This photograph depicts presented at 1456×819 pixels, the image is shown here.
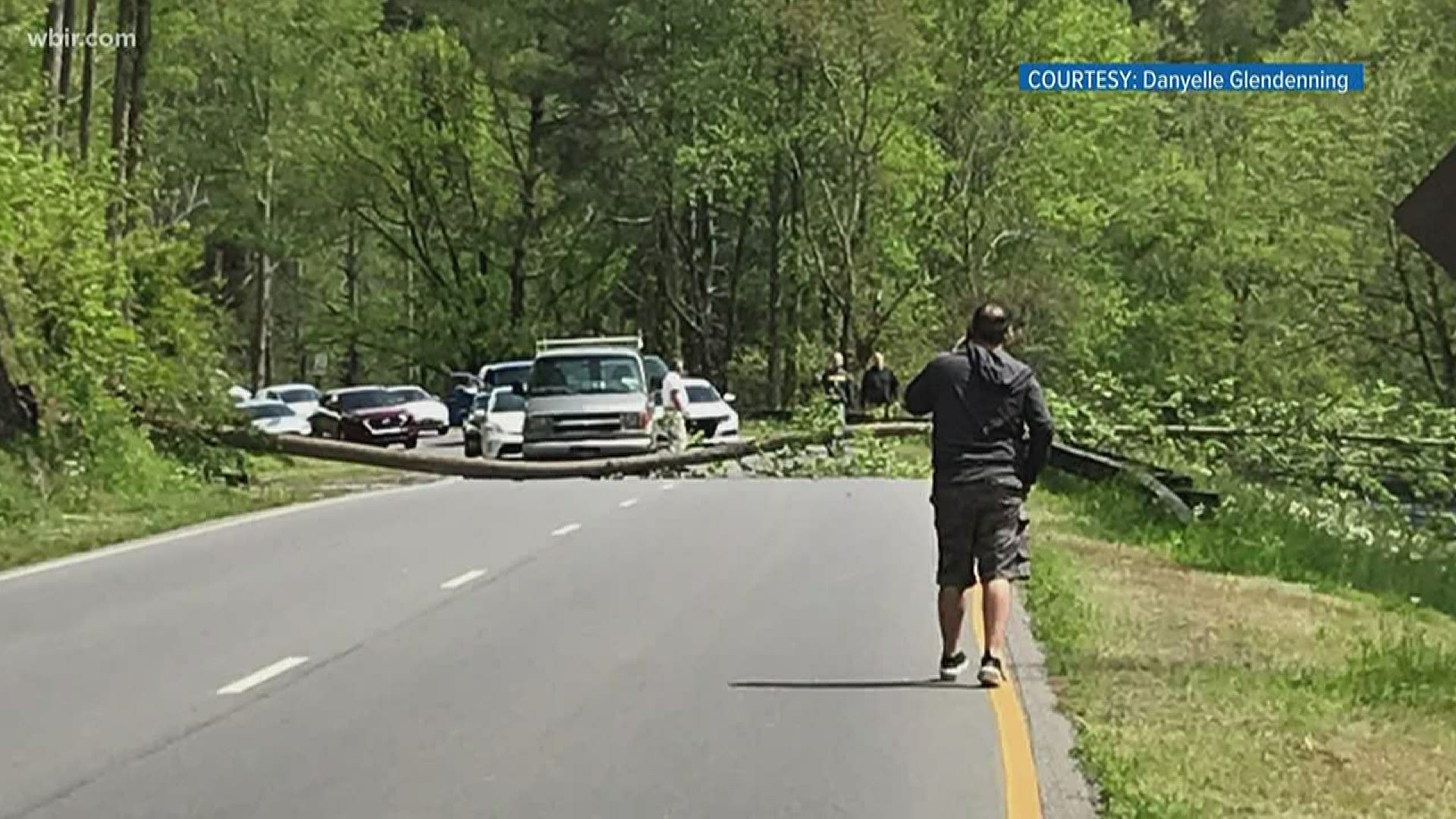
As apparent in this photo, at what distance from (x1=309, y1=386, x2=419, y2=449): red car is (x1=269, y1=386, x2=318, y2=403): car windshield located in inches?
238

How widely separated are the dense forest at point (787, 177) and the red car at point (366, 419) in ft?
18.1

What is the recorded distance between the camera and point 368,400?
60469 millimetres

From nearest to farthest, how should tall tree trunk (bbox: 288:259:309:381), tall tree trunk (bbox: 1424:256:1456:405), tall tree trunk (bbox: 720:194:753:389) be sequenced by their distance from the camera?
1. tall tree trunk (bbox: 1424:256:1456:405)
2. tall tree trunk (bbox: 720:194:753:389)
3. tall tree trunk (bbox: 288:259:309:381)

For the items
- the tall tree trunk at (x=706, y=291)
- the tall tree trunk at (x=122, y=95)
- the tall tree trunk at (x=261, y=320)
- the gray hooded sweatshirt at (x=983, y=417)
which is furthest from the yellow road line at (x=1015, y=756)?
the tall tree trunk at (x=261, y=320)

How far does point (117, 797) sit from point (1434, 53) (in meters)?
47.3

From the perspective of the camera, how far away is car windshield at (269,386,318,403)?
67.8 metres

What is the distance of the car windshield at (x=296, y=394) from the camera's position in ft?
222

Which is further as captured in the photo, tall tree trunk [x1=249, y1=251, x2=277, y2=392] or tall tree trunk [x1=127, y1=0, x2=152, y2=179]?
tall tree trunk [x1=249, y1=251, x2=277, y2=392]

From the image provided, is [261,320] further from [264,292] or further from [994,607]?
[994,607]

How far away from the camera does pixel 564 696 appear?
1255cm

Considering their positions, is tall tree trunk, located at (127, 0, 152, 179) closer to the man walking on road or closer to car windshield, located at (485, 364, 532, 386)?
car windshield, located at (485, 364, 532, 386)

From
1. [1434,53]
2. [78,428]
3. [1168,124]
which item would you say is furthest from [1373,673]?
[1168,124]

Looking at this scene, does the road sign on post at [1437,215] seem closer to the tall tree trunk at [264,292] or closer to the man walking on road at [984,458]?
the man walking on road at [984,458]

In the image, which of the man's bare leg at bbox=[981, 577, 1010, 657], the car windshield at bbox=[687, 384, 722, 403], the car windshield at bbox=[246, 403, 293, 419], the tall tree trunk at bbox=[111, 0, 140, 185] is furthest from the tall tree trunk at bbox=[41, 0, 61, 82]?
the man's bare leg at bbox=[981, 577, 1010, 657]
